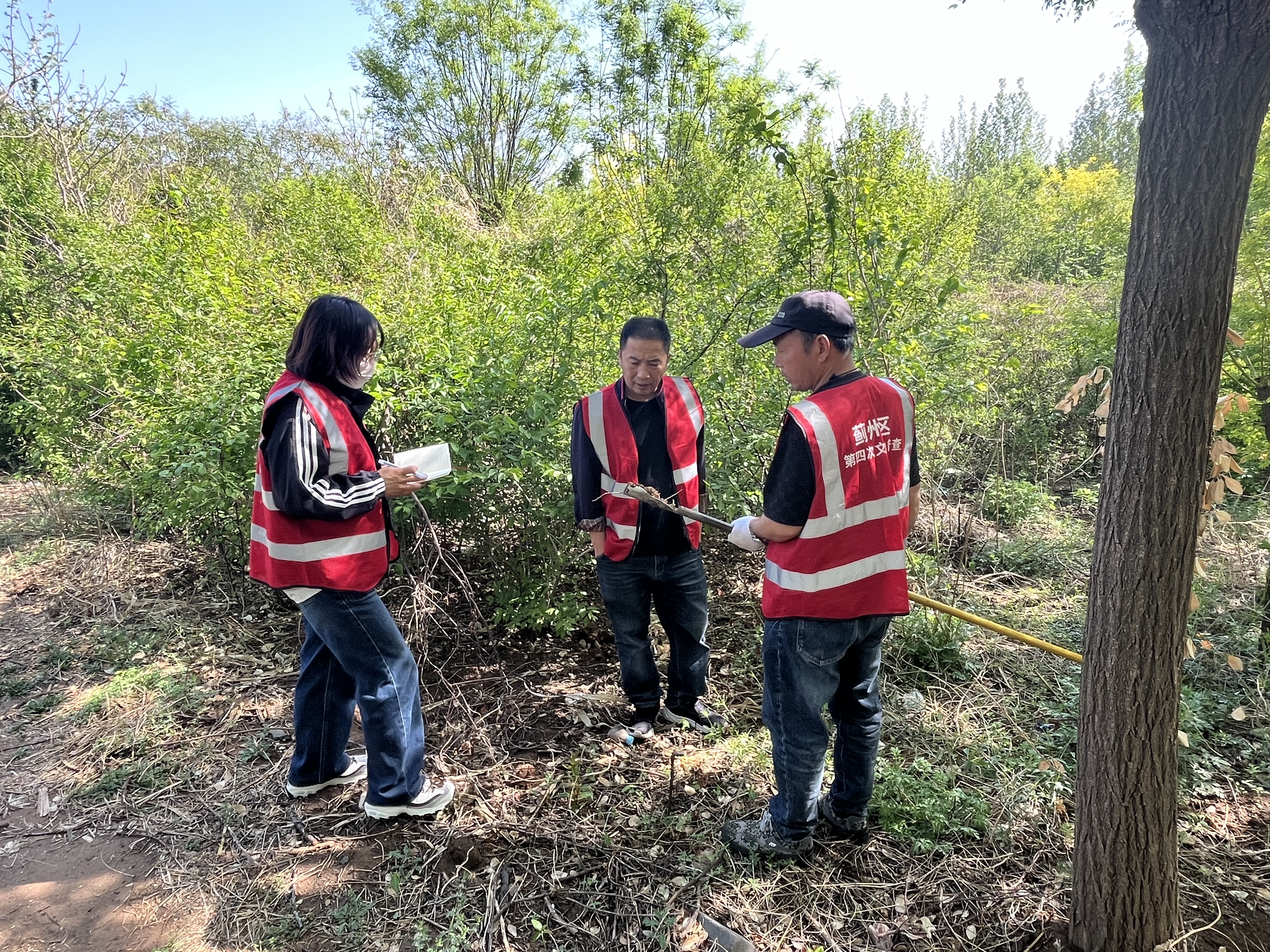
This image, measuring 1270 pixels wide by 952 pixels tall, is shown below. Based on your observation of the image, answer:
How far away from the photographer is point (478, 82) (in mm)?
20344

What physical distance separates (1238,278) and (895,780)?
480 cm

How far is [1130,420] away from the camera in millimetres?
1731

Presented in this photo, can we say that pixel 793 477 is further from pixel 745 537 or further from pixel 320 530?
pixel 320 530

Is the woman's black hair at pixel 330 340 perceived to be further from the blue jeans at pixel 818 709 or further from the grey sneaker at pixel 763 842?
the grey sneaker at pixel 763 842

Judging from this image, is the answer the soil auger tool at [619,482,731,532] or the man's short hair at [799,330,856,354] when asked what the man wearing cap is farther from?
the soil auger tool at [619,482,731,532]

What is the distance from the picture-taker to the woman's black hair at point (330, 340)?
2.30 m

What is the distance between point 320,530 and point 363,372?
0.58m

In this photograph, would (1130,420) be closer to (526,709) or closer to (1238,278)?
(526,709)

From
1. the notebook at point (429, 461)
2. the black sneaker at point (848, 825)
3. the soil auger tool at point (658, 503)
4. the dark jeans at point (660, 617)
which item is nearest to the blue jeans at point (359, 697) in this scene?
the notebook at point (429, 461)

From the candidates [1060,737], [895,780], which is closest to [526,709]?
[895,780]

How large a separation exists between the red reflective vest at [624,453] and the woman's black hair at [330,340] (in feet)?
3.03

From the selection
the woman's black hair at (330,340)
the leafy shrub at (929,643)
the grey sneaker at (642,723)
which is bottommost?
the grey sneaker at (642,723)

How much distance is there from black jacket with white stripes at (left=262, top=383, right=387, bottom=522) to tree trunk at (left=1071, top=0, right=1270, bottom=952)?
2279mm

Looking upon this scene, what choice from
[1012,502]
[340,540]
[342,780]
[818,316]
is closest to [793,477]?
[818,316]
